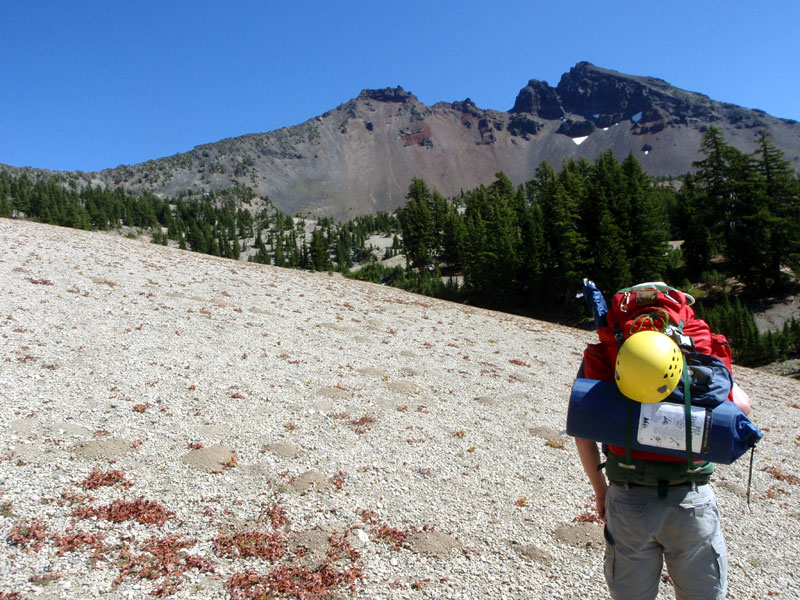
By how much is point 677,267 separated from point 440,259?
37.5 m

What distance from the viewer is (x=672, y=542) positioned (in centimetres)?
334

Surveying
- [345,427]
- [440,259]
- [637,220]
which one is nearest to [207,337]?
[345,427]

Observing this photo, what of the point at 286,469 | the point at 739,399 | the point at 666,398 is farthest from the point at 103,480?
the point at 739,399

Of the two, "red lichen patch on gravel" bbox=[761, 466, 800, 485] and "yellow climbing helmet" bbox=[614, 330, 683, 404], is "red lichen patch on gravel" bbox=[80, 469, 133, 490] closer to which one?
"yellow climbing helmet" bbox=[614, 330, 683, 404]

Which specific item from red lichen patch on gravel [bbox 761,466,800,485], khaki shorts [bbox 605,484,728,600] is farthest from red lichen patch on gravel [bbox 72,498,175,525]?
red lichen patch on gravel [bbox 761,466,800,485]

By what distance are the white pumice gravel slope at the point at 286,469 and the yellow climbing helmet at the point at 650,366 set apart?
4.43 metres

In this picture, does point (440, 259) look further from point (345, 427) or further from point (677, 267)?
point (345, 427)

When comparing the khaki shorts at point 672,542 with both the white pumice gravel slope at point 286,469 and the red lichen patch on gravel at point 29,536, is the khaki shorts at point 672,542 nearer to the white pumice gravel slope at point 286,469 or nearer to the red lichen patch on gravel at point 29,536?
the white pumice gravel slope at point 286,469

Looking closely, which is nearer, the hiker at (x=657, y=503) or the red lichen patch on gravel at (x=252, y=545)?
the hiker at (x=657, y=503)

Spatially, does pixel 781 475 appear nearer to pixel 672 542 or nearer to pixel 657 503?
pixel 672 542

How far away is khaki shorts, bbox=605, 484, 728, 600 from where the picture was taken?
3.31 m

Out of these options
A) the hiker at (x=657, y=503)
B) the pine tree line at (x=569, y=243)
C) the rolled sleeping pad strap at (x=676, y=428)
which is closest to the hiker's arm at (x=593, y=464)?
the hiker at (x=657, y=503)

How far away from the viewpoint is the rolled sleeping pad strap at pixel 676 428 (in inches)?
124

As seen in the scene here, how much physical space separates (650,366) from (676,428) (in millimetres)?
571
